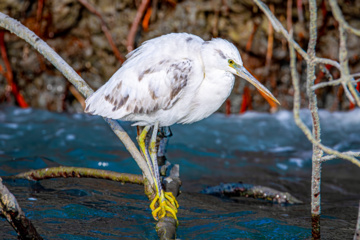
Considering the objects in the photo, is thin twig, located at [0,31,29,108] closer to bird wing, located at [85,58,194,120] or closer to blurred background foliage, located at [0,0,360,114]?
blurred background foliage, located at [0,0,360,114]

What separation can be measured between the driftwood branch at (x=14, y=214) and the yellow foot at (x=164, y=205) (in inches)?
35.2

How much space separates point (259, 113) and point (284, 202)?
13.3 ft

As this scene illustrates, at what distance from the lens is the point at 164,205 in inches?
125

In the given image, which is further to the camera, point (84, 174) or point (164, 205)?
point (84, 174)

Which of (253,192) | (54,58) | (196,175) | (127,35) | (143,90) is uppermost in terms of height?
(127,35)

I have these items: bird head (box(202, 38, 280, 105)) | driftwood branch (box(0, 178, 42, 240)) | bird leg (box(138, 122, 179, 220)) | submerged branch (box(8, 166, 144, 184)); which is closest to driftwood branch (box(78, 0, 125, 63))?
submerged branch (box(8, 166, 144, 184))

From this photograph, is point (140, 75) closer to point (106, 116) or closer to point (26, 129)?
point (106, 116)

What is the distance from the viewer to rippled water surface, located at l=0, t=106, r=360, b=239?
12.2 feet

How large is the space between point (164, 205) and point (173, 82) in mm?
909

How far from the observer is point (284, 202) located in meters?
4.41

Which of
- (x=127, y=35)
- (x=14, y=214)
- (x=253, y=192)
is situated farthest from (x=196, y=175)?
(x=14, y=214)

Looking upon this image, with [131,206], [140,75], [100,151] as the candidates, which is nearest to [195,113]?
[140,75]

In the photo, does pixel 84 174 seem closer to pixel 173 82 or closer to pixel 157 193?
pixel 157 193

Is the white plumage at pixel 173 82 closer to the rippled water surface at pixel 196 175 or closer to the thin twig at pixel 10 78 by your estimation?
the rippled water surface at pixel 196 175
